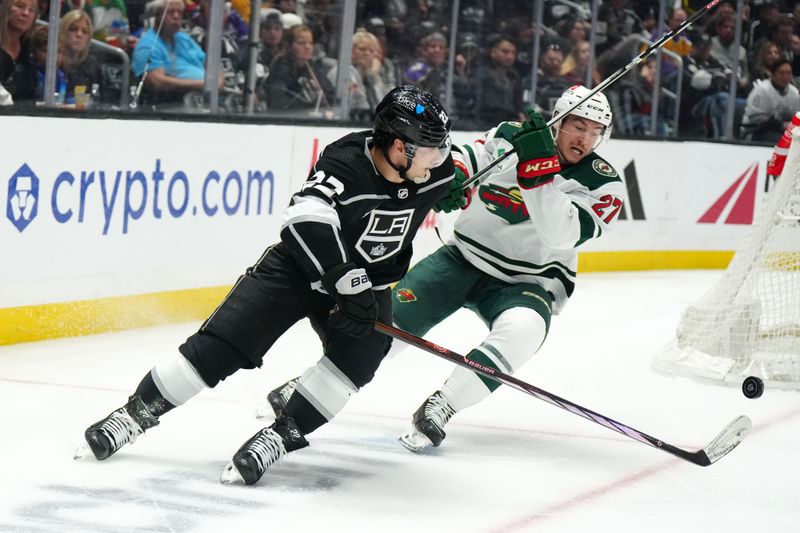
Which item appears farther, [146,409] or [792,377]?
[792,377]

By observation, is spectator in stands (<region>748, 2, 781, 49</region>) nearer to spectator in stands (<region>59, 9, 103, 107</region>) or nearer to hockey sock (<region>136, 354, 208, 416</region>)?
spectator in stands (<region>59, 9, 103, 107</region>)

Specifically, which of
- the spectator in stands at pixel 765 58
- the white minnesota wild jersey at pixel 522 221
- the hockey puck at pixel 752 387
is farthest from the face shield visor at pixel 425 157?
the spectator in stands at pixel 765 58

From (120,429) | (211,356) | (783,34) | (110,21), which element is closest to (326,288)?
(211,356)

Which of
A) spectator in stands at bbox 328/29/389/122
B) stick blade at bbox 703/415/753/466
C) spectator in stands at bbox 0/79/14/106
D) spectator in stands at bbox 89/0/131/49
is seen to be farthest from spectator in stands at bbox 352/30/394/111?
stick blade at bbox 703/415/753/466

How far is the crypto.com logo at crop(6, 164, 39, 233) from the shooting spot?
13.7 feet

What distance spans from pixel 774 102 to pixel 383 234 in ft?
20.0

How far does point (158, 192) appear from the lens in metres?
4.74

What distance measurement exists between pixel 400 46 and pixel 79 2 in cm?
218

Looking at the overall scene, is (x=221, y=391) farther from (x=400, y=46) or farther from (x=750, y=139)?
(x=750, y=139)

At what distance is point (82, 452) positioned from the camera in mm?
2969

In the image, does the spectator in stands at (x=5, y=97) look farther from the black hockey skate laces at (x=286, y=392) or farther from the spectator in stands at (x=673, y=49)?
the spectator in stands at (x=673, y=49)

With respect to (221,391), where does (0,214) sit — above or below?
above

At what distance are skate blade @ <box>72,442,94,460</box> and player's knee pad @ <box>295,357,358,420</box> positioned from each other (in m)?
0.56

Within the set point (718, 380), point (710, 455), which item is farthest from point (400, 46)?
point (710, 455)
